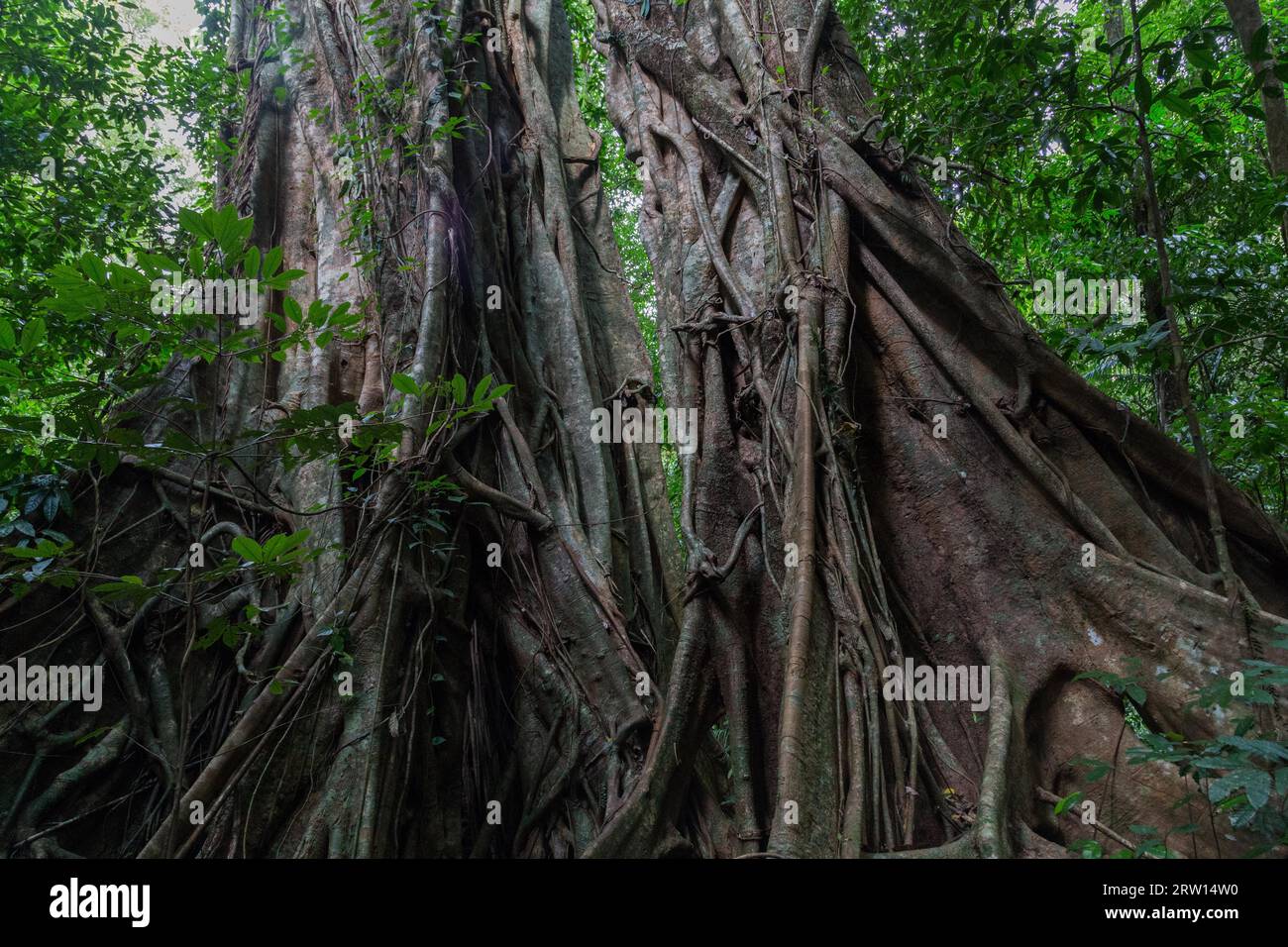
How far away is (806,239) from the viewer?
337 centimetres

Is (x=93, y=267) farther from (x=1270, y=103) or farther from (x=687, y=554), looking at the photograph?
(x=1270, y=103)

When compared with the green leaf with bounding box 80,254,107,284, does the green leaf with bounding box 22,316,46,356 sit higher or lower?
lower

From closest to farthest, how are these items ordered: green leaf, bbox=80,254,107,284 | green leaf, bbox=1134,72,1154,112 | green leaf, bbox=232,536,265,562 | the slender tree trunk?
green leaf, bbox=80,254,107,284 < green leaf, bbox=232,536,265,562 < green leaf, bbox=1134,72,1154,112 < the slender tree trunk

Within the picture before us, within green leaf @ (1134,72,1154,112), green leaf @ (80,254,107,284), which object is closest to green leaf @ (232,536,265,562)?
green leaf @ (80,254,107,284)

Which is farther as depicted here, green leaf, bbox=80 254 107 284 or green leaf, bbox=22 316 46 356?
green leaf, bbox=22 316 46 356

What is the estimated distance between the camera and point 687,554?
312 centimetres

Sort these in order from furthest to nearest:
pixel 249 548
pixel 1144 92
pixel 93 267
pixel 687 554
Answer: pixel 687 554, pixel 1144 92, pixel 249 548, pixel 93 267

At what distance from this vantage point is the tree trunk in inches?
96.9

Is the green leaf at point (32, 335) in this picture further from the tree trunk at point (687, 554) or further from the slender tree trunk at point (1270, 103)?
the slender tree trunk at point (1270, 103)

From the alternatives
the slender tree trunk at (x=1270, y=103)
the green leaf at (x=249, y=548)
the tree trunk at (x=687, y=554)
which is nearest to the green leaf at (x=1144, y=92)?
the slender tree trunk at (x=1270, y=103)

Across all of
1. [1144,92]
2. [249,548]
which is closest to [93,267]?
[249,548]

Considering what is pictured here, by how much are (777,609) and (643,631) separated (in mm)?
902

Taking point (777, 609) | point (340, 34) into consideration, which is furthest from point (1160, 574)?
point (340, 34)

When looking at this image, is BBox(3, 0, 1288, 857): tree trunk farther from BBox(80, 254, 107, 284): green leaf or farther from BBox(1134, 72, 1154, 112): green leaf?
BBox(1134, 72, 1154, 112): green leaf
